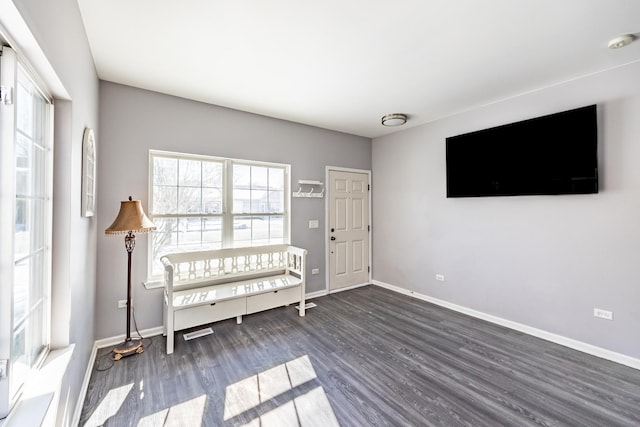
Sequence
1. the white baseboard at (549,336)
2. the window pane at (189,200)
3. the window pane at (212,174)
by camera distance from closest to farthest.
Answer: the white baseboard at (549,336) → the window pane at (189,200) → the window pane at (212,174)

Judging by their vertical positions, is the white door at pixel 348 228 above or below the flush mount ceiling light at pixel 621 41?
below

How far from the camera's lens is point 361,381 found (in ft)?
7.20

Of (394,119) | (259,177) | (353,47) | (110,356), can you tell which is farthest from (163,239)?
(394,119)

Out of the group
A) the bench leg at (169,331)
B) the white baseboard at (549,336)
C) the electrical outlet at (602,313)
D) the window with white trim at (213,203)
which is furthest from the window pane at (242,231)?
the electrical outlet at (602,313)

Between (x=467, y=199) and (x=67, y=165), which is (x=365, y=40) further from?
(x=467, y=199)

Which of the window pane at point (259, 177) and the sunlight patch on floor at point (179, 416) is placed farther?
the window pane at point (259, 177)

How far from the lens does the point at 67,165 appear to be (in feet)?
5.18

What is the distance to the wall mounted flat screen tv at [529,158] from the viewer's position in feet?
8.64

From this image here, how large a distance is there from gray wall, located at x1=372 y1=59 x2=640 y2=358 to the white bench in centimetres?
195

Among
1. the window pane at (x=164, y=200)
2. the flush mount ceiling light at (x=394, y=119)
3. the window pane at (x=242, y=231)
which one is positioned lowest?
the window pane at (x=242, y=231)

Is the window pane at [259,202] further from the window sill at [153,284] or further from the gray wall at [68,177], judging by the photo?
the gray wall at [68,177]

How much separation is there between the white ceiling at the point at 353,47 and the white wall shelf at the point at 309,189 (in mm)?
1250

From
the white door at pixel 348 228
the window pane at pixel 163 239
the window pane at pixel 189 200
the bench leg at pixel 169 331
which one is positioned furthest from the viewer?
the white door at pixel 348 228

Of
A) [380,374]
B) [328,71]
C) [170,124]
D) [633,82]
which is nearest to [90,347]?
[170,124]
